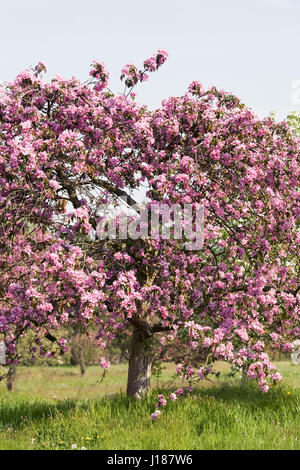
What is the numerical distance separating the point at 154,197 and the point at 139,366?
4.60m

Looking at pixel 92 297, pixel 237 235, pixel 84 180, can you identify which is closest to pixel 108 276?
pixel 92 297

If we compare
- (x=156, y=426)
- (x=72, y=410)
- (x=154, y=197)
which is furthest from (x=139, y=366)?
(x=154, y=197)

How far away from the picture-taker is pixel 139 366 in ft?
39.5

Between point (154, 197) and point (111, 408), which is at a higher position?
point (154, 197)

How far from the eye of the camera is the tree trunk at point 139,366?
11.9 meters

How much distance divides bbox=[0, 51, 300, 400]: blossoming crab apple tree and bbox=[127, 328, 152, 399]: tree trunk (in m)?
0.86

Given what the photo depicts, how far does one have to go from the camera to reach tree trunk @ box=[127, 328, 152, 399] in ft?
39.1

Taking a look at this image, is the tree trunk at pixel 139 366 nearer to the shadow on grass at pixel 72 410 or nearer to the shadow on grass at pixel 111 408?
the shadow on grass at pixel 111 408

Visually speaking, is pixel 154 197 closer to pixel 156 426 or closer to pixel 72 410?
pixel 156 426

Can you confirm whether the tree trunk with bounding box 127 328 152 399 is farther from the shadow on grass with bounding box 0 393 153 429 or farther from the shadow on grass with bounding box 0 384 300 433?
the shadow on grass with bounding box 0 393 153 429
